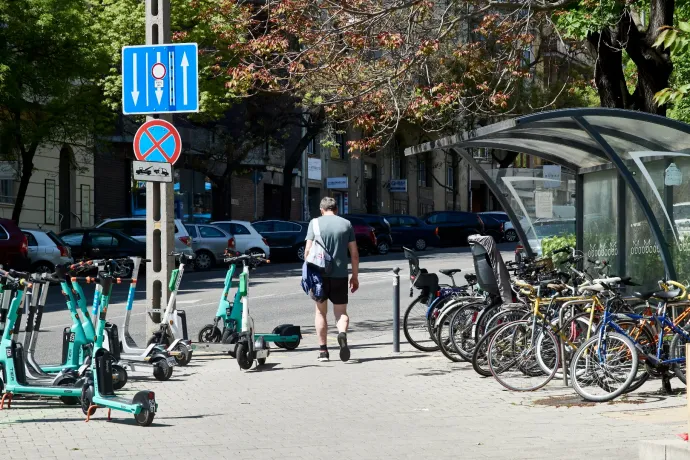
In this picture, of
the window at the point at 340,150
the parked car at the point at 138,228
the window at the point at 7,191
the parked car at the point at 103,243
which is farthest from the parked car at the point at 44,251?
the window at the point at 340,150

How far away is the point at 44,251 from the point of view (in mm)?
27812

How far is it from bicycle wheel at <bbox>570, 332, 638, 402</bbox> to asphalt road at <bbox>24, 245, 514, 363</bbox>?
6.17 meters

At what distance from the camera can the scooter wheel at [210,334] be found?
531 inches

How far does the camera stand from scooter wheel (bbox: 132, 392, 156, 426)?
8.60 metres

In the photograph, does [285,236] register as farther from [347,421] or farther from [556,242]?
[347,421]

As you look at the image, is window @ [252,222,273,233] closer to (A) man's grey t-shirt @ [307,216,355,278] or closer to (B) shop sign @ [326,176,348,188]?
(B) shop sign @ [326,176,348,188]

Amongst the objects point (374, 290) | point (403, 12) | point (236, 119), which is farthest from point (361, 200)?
point (403, 12)

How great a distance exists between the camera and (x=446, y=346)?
1288 cm

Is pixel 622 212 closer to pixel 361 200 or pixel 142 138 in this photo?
pixel 142 138

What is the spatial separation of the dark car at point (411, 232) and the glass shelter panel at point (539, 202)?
1205 inches

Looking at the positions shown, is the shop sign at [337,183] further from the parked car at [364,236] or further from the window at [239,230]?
the window at [239,230]

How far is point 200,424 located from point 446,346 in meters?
4.45

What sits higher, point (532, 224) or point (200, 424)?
point (532, 224)

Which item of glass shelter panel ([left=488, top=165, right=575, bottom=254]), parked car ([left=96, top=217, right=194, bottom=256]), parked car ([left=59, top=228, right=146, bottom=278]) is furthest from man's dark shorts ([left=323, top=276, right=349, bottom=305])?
parked car ([left=96, top=217, right=194, bottom=256])
